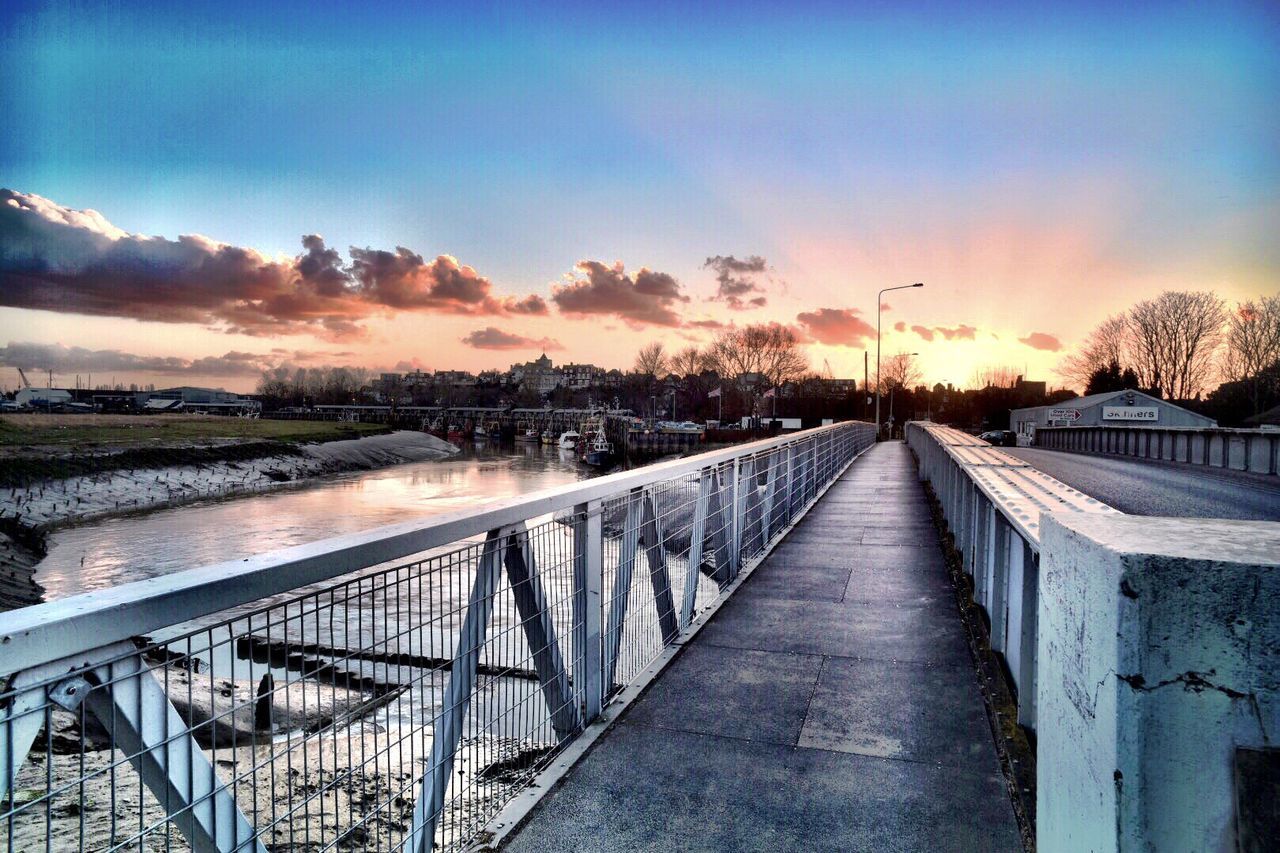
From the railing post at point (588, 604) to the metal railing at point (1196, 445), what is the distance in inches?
904

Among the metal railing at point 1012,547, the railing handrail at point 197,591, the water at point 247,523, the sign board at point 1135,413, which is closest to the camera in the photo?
the railing handrail at point 197,591

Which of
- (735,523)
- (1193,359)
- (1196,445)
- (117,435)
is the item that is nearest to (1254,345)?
(1193,359)

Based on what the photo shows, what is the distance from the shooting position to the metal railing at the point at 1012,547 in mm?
3034

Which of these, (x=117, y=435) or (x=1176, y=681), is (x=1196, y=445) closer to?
(x=1176, y=681)

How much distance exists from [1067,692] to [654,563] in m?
3.28

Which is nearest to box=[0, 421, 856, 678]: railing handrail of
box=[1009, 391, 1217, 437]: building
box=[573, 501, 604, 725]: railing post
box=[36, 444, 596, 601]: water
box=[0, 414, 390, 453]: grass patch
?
box=[573, 501, 604, 725]: railing post

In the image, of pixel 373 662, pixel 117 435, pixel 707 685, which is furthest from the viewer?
pixel 117 435

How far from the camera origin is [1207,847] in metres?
1.26

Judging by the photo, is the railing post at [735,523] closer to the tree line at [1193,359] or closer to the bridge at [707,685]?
the bridge at [707,685]

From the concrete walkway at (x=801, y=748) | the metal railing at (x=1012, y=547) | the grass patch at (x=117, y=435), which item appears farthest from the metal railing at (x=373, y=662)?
the grass patch at (x=117, y=435)

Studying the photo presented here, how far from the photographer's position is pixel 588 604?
12.2ft

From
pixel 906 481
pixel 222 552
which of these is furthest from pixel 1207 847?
pixel 222 552

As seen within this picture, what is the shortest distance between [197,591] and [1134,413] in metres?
68.7

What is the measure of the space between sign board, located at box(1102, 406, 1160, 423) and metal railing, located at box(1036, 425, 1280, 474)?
21.5 m
